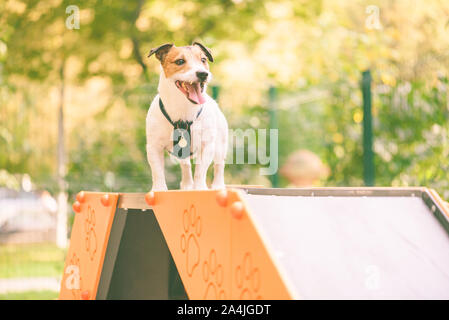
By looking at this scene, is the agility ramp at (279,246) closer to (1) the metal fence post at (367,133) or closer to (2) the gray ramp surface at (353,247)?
(2) the gray ramp surface at (353,247)

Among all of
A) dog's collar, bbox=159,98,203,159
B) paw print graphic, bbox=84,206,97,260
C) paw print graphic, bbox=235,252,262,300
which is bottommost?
paw print graphic, bbox=235,252,262,300

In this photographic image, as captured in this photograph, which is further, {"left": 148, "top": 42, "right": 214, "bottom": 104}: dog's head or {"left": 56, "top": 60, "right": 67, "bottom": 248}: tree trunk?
{"left": 56, "top": 60, "right": 67, "bottom": 248}: tree trunk

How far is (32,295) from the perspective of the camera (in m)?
6.31

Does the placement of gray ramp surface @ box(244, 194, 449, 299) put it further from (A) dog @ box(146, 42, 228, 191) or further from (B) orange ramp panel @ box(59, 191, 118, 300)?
(B) orange ramp panel @ box(59, 191, 118, 300)

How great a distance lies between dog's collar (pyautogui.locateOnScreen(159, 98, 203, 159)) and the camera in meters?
3.66

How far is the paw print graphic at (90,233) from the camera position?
4090 mm

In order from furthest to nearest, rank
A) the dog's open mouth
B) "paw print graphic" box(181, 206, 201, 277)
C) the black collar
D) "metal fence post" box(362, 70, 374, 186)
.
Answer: "metal fence post" box(362, 70, 374, 186) < the black collar < the dog's open mouth < "paw print graphic" box(181, 206, 201, 277)

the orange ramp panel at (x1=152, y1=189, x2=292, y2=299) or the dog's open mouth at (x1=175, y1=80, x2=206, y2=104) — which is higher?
the dog's open mouth at (x1=175, y1=80, x2=206, y2=104)

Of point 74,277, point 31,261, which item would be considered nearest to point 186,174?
point 74,277

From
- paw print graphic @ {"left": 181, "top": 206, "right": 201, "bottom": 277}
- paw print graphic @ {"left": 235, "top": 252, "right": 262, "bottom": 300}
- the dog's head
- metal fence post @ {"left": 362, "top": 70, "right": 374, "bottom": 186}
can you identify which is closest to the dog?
the dog's head

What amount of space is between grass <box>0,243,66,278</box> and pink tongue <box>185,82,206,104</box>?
474 centimetres

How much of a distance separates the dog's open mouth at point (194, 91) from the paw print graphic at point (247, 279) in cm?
115

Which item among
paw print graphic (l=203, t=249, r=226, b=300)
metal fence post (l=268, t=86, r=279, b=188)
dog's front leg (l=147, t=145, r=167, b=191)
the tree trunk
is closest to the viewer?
paw print graphic (l=203, t=249, r=226, b=300)
